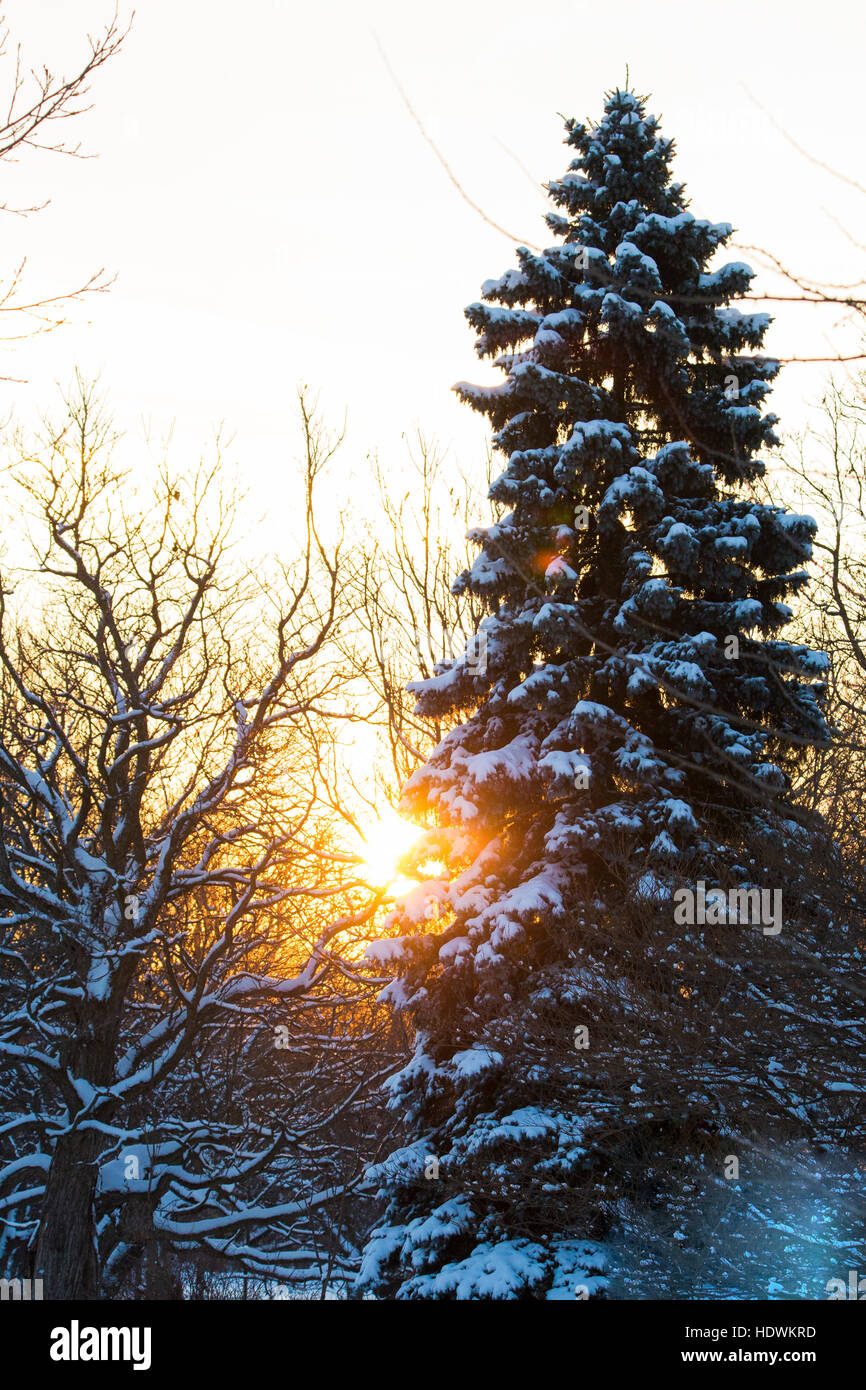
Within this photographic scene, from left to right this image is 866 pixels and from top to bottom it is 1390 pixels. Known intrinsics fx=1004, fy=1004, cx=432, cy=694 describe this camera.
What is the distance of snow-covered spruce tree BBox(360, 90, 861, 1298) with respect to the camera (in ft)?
28.4

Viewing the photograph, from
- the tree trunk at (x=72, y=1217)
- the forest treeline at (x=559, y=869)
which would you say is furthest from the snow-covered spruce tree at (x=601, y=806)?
the tree trunk at (x=72, y=1217)

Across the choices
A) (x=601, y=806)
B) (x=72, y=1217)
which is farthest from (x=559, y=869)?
(x=72, y=1217)

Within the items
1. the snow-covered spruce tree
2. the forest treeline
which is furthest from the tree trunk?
the snow-covered spruce tree

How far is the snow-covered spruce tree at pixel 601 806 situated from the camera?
8.65 m

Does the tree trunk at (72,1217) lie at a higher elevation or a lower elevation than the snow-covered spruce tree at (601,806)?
lower

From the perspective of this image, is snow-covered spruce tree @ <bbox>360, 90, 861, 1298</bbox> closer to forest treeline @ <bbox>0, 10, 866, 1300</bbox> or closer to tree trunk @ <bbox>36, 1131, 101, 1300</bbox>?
forest treeline @ <bbox>0, 10, 866, 1300</bbox>

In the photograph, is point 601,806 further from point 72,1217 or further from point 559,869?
point 72,1217

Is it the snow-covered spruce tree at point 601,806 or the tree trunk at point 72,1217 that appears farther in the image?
the tree trunk at point 72,1217

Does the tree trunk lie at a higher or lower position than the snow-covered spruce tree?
lower

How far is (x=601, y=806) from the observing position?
10922 millimetres

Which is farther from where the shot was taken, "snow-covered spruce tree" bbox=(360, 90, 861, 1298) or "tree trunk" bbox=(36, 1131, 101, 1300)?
"tree trunk" bbox=(36, 1131, 101, 1300)

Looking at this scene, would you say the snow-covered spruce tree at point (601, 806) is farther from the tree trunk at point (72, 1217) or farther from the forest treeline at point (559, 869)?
the tree trunk at point (72, 1217)

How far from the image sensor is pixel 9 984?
57.7 feet
